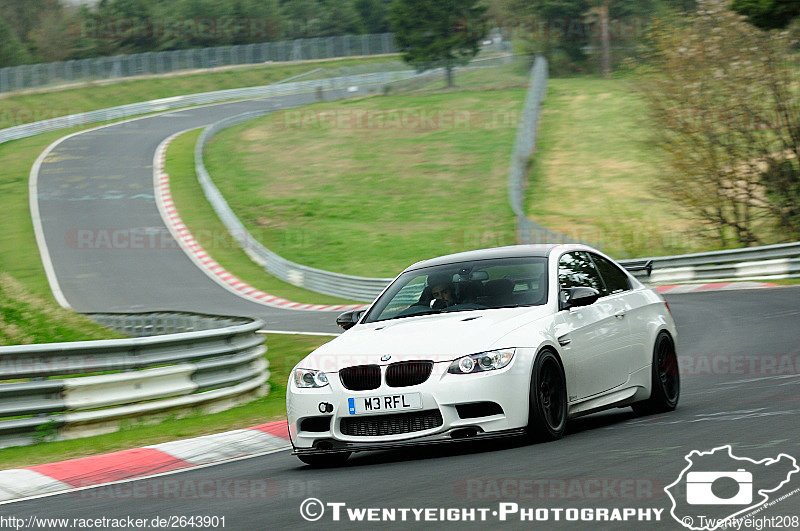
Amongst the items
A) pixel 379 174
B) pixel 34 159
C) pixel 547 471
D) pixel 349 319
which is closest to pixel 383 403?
pixel 547 471

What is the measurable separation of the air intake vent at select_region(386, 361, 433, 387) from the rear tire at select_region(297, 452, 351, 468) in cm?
88

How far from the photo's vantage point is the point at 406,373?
757cm

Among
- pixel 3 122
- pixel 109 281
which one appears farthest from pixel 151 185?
pixel 3 122

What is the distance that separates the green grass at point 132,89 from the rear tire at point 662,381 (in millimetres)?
56084

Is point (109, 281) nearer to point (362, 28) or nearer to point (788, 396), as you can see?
point (788, 396)

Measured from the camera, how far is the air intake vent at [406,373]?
7.54 metres

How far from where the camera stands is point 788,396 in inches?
371

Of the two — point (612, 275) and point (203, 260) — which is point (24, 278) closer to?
point (203, 260)

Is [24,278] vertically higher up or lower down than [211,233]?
higher up

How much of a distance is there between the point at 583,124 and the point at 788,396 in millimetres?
46258

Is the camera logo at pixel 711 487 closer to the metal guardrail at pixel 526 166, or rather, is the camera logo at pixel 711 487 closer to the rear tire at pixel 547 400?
the rear tire at pixel 547 400

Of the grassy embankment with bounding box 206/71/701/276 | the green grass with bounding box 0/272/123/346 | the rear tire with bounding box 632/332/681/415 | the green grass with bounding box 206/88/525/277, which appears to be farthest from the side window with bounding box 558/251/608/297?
the green grass with bounding box 206/88/525/277

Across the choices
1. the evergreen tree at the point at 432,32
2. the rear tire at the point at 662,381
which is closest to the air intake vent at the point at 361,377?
the rear tire at the point at 662,381

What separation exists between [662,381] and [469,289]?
6.59 ft
